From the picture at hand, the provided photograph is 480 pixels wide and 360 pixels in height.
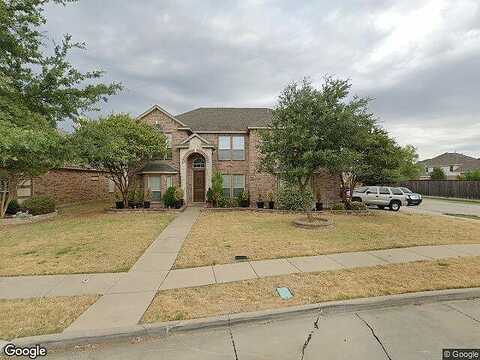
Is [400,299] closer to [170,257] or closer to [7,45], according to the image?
[170,257]

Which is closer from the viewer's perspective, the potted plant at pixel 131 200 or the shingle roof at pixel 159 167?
the potted plant at pixel 131 200

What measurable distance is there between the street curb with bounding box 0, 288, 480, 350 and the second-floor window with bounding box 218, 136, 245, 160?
16377 mm

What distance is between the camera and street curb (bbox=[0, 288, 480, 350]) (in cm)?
360

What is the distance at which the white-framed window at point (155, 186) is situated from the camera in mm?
20047

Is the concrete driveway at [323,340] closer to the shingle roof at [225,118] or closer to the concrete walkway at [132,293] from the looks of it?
the concrete walkway at [132,293]

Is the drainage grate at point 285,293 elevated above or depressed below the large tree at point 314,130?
below

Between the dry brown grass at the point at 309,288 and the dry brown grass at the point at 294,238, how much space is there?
1610 mm

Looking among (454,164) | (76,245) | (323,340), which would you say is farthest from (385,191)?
(454,164)

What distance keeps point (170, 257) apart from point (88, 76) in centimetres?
931

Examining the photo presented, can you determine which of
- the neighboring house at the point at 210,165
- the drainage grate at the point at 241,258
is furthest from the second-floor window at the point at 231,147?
the drainage grate at the point at 241,258

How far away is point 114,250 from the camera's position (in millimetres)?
7988

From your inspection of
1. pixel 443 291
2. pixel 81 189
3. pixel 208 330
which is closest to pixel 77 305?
pixel 208 330

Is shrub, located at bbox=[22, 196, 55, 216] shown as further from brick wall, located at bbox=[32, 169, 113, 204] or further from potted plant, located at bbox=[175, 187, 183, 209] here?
potted plant, located at bbox=[175, 187, 183, 209]

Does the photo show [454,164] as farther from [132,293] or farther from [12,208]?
[12,208]
